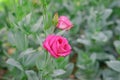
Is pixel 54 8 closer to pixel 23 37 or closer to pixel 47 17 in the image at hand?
pixel 23 37

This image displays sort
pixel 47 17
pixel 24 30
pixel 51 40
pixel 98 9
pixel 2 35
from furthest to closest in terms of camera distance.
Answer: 1. pixel 98 9
2. pixel 2 35
3. pixel 24 30
4. pixel 47 17
5. pixel 51 40

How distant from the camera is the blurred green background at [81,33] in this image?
1.60m

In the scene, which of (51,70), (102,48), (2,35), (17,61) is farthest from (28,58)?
(102,48)

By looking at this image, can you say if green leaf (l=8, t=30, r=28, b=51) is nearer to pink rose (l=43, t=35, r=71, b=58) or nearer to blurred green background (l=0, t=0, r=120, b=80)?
blurred green background (l=0, t=0, r=120, b=80)

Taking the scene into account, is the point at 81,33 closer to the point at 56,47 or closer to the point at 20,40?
the point at 20,40

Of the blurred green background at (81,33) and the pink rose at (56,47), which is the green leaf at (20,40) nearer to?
the blurred green background at (81,33)

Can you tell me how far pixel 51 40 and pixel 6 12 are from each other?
1.08 m

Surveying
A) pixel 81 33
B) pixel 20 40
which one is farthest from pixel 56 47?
pixel 81 33

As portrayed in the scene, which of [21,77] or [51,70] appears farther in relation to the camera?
[21,77]

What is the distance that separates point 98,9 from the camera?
2.15 m

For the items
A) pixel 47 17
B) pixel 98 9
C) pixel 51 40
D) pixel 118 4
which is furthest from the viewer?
pixel 118 4

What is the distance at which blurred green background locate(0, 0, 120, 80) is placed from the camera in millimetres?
1598

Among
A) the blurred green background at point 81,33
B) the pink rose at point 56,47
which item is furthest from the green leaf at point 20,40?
the pink rose at point 56,47

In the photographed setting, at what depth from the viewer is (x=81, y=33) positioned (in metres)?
2.34
